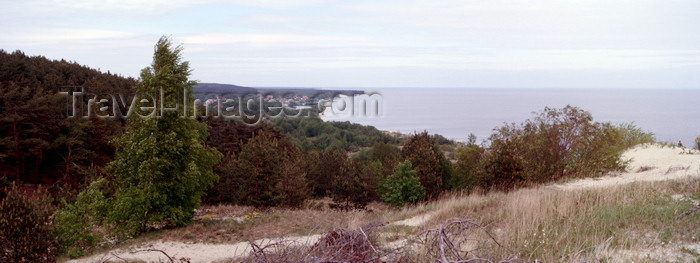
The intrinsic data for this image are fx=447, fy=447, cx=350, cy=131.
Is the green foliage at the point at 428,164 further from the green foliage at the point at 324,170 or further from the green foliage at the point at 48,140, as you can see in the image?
→ the green foliage at the point at 48,140

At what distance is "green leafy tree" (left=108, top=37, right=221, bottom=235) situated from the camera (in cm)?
1669

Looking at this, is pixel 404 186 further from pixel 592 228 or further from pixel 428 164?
pixel 592 228

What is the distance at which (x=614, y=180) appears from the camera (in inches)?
675

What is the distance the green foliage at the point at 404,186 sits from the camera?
96.8 feet

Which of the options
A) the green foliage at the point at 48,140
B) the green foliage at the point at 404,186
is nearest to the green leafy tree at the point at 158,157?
the green foliage at the point at 48,140

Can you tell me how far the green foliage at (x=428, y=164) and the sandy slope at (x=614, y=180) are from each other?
43.0ft

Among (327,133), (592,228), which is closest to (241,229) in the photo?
(592,228)

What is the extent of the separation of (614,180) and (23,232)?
19642 millimetres

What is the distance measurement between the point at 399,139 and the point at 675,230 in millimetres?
91715

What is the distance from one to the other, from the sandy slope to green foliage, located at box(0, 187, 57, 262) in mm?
995

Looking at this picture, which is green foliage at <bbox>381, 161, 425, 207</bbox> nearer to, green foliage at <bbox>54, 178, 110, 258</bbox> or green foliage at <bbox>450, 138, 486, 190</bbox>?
green foliage at <bbox>450, 138, 486, 190</bbox>

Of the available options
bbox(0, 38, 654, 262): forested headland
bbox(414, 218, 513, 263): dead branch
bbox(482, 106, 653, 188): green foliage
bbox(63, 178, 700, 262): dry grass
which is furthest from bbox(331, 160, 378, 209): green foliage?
bbox(414, 218, 513, 263): dead branch

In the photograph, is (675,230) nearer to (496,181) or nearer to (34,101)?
(496,181)

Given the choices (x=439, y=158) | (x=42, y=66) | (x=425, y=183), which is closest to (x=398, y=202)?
(x=425, y=183)
